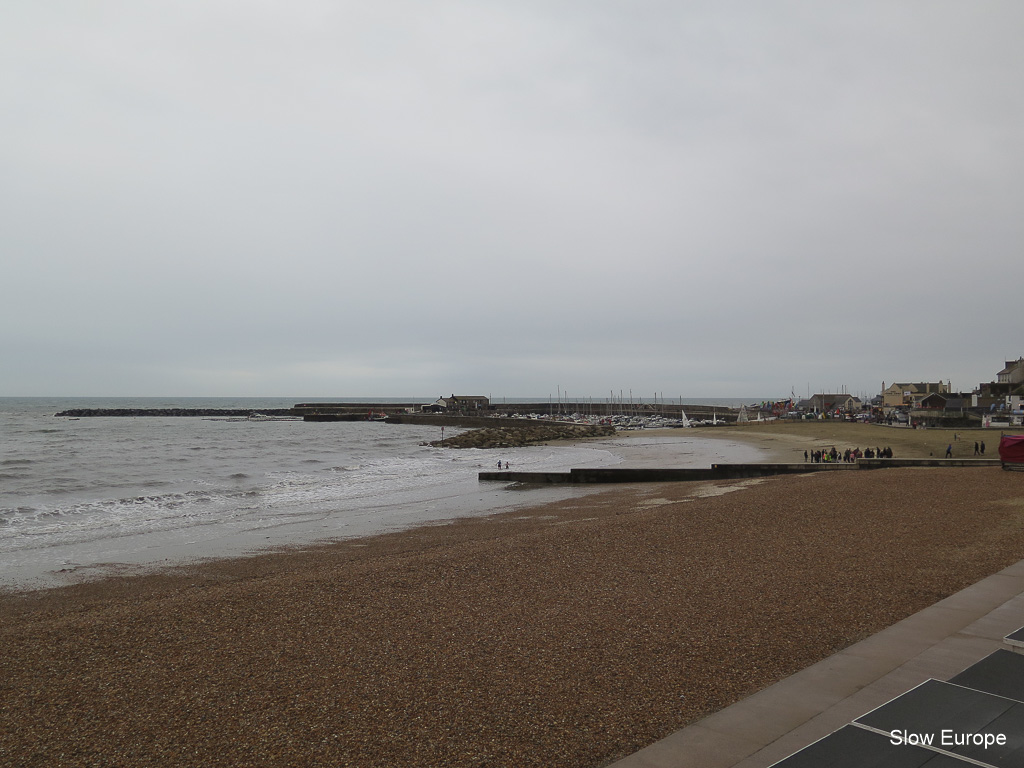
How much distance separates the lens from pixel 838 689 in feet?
17.1

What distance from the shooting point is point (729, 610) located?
7902 mm

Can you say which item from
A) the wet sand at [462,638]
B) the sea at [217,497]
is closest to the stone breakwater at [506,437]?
the sea at [217,497]

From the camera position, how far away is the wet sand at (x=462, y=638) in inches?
204

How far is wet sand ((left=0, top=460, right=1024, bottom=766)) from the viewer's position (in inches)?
204

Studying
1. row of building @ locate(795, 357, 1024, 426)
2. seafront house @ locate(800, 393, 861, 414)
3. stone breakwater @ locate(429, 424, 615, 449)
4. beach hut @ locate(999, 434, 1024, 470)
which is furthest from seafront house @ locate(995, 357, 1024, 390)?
beach hut @ locate(999, 434, 1024, 470)

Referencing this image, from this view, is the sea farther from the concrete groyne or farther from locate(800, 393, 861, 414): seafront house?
locate(800, 393, 861, 414): seafront house

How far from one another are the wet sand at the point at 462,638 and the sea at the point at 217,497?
9.39 ft

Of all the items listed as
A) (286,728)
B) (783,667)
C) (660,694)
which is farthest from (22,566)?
(783,667)

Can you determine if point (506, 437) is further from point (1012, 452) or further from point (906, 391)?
point (906, 391)

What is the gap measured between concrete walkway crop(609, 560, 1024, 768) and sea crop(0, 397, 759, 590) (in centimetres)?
1245

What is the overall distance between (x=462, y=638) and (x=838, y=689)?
12.9 ft

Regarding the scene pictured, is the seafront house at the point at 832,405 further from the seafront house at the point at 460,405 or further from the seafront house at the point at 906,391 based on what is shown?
the seafront house at the point at 460,405

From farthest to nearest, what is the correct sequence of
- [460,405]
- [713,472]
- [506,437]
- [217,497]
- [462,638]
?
[460,405]
[506,437]
[713,472]
[217,497]
[462,638]

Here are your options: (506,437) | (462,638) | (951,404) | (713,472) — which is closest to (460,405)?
(506,437)
